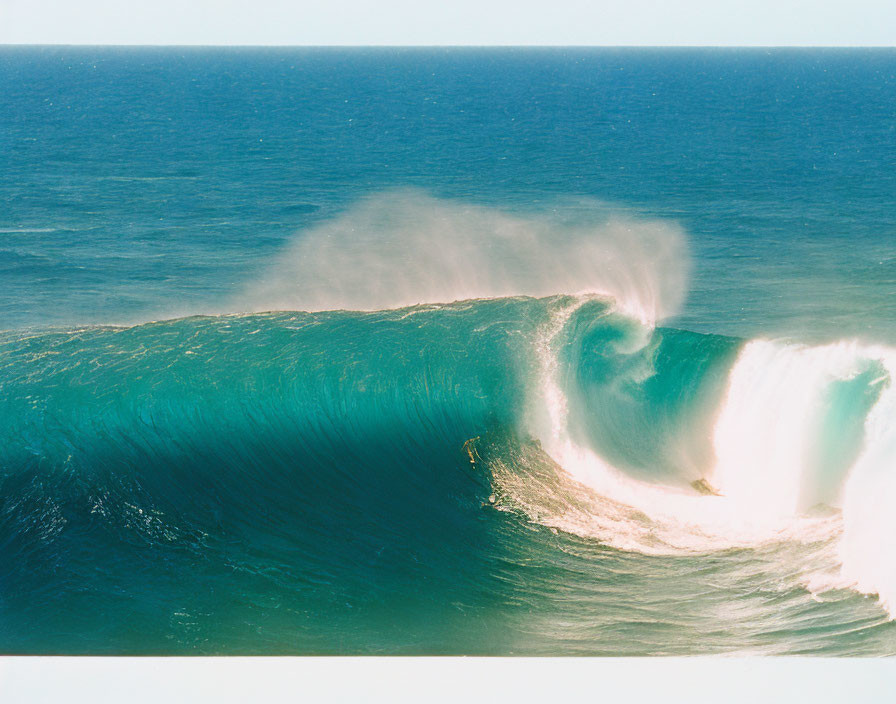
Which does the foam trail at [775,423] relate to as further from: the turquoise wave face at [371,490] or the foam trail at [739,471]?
the turquoise wave face at [371,490]

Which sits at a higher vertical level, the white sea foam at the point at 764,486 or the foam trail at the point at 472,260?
the foam trail at the point at 472,260

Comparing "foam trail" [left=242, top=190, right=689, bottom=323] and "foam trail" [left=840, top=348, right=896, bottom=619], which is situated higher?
"foam trail" [left=242, top=190, right=689, bottom=323]

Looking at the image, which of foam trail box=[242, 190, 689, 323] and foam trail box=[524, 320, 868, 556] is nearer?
foam trail box=[524, 320, 868, 556]

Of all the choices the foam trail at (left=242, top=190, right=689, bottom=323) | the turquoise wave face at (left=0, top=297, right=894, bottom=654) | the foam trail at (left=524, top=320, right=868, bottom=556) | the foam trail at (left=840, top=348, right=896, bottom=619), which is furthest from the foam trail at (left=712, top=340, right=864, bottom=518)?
the foam trail at (left=242, top=190, right=689, bottom=323)

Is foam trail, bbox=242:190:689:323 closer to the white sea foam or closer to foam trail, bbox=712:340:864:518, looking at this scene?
foam trail, bbox=712:340:864:518

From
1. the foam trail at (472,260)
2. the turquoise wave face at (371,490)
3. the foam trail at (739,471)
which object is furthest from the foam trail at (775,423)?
the foam trail at (472,260)

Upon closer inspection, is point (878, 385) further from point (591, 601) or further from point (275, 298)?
point (275, 298)
